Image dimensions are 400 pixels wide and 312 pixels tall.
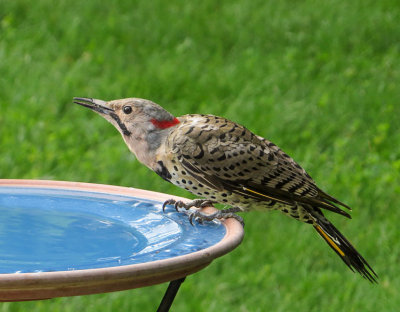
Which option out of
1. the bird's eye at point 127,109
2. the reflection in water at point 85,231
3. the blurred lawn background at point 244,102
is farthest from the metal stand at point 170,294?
the blurred lawn background at point 244,102

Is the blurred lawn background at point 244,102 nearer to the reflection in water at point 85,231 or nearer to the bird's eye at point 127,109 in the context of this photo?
the reflection in water at point 85,231

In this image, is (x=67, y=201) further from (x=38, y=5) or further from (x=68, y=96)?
(x=38, y=5)

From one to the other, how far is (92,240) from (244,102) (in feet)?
14.9

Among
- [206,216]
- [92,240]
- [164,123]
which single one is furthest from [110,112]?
[92,240]

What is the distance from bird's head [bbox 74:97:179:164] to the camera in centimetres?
330

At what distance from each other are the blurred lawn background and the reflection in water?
1.55 meters

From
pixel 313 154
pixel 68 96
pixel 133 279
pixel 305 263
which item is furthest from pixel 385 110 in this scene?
pixel 133 279

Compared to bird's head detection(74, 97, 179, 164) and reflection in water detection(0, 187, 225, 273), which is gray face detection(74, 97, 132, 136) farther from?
reflection in water detection(0, 187, 225, 273)

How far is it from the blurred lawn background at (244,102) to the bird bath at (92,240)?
59.6 inches

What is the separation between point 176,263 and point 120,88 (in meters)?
4.92

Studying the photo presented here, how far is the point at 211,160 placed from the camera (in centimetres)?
335

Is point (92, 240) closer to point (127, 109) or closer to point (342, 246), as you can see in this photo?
point (127, 109)

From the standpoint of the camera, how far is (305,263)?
523 cm

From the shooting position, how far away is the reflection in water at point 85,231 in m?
2.42
